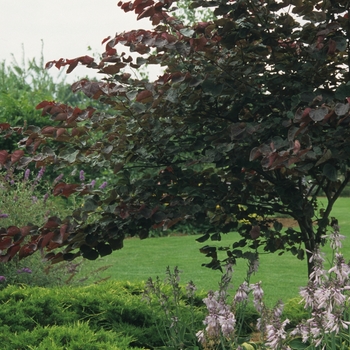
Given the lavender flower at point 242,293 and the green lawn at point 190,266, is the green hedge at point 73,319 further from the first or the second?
the green lawn at point 190,266

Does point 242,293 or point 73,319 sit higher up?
point 242,293

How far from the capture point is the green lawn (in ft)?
24.5

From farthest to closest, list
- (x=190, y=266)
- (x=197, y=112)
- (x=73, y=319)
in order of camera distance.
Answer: (x=190, y=266)
(x=73, y=319)
(x=197, y=112)

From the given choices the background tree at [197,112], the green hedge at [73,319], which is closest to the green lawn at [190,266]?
the green hedge at [73,319]

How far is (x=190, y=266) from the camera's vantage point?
8.75 metres

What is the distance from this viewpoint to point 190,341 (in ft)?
11.6

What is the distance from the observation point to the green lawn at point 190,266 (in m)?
7.47

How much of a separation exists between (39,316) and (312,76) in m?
2.34

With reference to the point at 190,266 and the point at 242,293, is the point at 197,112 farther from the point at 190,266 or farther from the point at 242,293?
the point at 190,266

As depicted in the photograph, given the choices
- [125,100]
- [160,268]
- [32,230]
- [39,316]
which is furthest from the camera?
[160,268]

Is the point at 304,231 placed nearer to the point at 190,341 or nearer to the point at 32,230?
the point at 190,341

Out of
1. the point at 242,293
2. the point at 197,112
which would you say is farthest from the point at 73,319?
the point at 197,112

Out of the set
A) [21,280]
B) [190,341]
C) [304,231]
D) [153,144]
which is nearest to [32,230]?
[153,144]

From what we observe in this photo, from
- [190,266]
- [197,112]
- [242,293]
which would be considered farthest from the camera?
[190,266]
